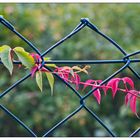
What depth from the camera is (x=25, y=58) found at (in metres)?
0.46

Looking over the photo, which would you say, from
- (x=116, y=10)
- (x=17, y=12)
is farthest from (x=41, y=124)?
(x=116, y=10)

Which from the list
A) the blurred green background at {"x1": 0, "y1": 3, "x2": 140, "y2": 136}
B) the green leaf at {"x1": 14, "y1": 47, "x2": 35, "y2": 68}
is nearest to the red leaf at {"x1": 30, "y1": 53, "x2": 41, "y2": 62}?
the green leaf at {"x1": 14, "y1": 47, "x2": 35, "y2": 68}

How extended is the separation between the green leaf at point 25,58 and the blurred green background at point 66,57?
1804 millimetres

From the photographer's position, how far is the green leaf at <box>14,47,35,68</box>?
45 cm

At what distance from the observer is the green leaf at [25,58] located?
0.45 meters

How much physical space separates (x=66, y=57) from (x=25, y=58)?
202cm

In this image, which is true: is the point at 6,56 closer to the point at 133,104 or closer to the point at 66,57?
the point at 133,104

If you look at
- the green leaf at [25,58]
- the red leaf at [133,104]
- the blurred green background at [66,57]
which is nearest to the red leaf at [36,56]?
the green leaf at [25,58]

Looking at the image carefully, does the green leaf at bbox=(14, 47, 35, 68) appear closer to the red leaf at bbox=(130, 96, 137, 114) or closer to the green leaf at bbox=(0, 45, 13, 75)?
the green leaf at bbox=(0, 45, 13, 75)

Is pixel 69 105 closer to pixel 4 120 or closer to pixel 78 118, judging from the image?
pixel 78 118

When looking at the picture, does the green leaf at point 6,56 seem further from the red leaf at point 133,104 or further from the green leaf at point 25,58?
the red leaf at point 133,104

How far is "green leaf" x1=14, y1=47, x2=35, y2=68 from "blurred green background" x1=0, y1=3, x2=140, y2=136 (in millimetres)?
1804

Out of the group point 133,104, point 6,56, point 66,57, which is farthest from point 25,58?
point 66,57

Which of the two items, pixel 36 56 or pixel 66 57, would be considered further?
pixel 66 57
